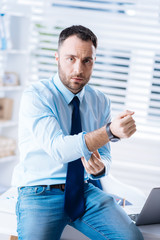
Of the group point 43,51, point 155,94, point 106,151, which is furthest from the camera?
point 43,51

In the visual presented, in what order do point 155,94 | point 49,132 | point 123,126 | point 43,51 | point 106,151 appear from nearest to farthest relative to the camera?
point 123,126, point 49,132, point 106,151, point 155,94, point 43,51

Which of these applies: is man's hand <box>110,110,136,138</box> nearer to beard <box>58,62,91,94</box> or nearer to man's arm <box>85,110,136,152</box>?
man's arm <box>85,110,136,152</box>

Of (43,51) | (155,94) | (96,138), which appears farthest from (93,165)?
(43,51)

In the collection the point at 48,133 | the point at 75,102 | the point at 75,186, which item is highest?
the point at 75,102

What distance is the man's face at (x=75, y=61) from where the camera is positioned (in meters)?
1.91

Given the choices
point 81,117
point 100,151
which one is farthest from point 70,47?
point 100,151

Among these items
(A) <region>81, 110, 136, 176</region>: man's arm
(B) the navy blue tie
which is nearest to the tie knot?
(B) the navy blue tie

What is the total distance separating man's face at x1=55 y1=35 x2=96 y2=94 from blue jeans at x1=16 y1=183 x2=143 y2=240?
57 centimetres

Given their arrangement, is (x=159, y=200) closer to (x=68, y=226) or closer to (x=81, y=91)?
(x=68, y=226)

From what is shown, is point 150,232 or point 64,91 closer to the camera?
point 150,232

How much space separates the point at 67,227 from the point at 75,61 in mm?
859

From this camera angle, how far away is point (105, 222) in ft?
5.75

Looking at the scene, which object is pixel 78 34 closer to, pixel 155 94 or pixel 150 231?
pixel 150 231

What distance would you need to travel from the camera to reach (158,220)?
1.87m
